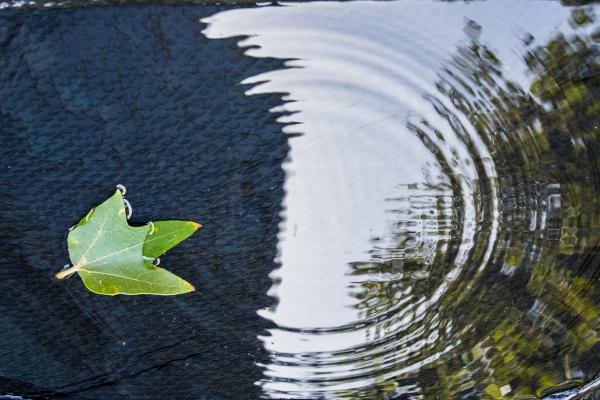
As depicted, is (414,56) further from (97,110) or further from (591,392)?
(591,392)

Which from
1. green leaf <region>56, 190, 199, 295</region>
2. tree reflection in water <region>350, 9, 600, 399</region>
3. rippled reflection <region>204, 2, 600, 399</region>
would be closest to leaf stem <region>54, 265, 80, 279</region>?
green leaf <region>56, 190, 199, 295</region>

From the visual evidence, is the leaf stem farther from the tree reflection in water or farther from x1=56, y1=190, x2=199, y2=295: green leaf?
the tree reflection in water

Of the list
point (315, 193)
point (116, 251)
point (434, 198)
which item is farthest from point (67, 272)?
point (434, 198)

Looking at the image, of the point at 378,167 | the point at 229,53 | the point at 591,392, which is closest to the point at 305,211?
the point at 378,167

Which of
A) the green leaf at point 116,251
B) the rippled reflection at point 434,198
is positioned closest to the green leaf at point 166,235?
the green leaf at point 116,251

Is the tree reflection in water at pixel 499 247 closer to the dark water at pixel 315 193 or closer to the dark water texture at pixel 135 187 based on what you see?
the dark water at pixel 315 193

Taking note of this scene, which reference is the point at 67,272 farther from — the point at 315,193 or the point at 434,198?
the point at 434,198
